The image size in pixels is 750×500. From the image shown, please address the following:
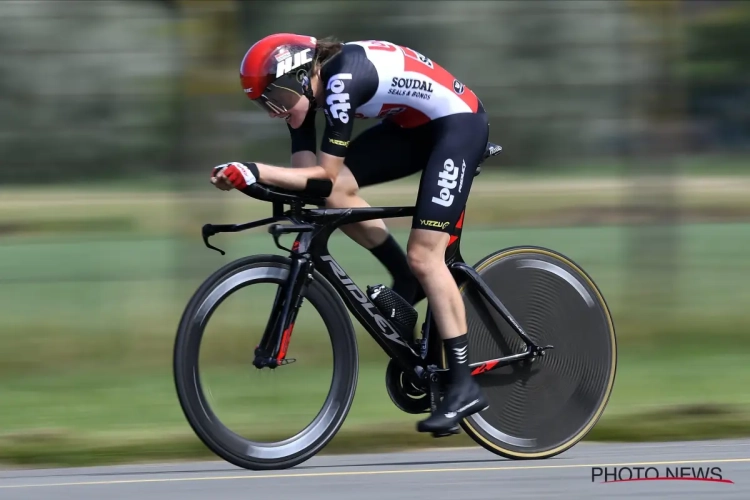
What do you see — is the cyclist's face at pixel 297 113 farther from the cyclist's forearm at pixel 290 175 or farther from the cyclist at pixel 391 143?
the cyclist's forearm at pixel 290 175

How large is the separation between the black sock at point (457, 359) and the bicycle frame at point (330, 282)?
7cm

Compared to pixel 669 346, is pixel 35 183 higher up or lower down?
higher up

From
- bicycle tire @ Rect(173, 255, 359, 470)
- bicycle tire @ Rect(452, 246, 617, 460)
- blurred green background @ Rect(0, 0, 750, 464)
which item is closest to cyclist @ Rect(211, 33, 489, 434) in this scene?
bicycle tire @ Rect(452, 246, 617, 460)

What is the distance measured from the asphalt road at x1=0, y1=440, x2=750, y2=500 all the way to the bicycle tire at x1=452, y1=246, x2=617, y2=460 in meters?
0.11

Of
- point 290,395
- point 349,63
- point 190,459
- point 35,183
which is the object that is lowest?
point 190,459

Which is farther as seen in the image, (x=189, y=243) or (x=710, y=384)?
(x=189, y=243)

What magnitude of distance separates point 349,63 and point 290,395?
1382mm

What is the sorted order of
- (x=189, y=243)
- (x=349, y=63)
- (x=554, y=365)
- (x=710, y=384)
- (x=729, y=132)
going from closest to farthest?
(x=349, y=63), (x=554, y=365), (x=710, y=384), (x=189, y=243), (x=729, y=132)

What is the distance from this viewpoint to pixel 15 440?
20.3 feet

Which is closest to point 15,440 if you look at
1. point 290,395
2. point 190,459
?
point 190,459

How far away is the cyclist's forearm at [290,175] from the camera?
16.7 feet

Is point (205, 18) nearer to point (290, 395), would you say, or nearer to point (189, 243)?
point (189, 243)

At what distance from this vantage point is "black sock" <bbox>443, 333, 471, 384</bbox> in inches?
220

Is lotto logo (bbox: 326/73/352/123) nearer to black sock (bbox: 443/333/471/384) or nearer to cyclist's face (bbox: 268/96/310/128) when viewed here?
cyclist's face (bbox: 268/96/310/128)
